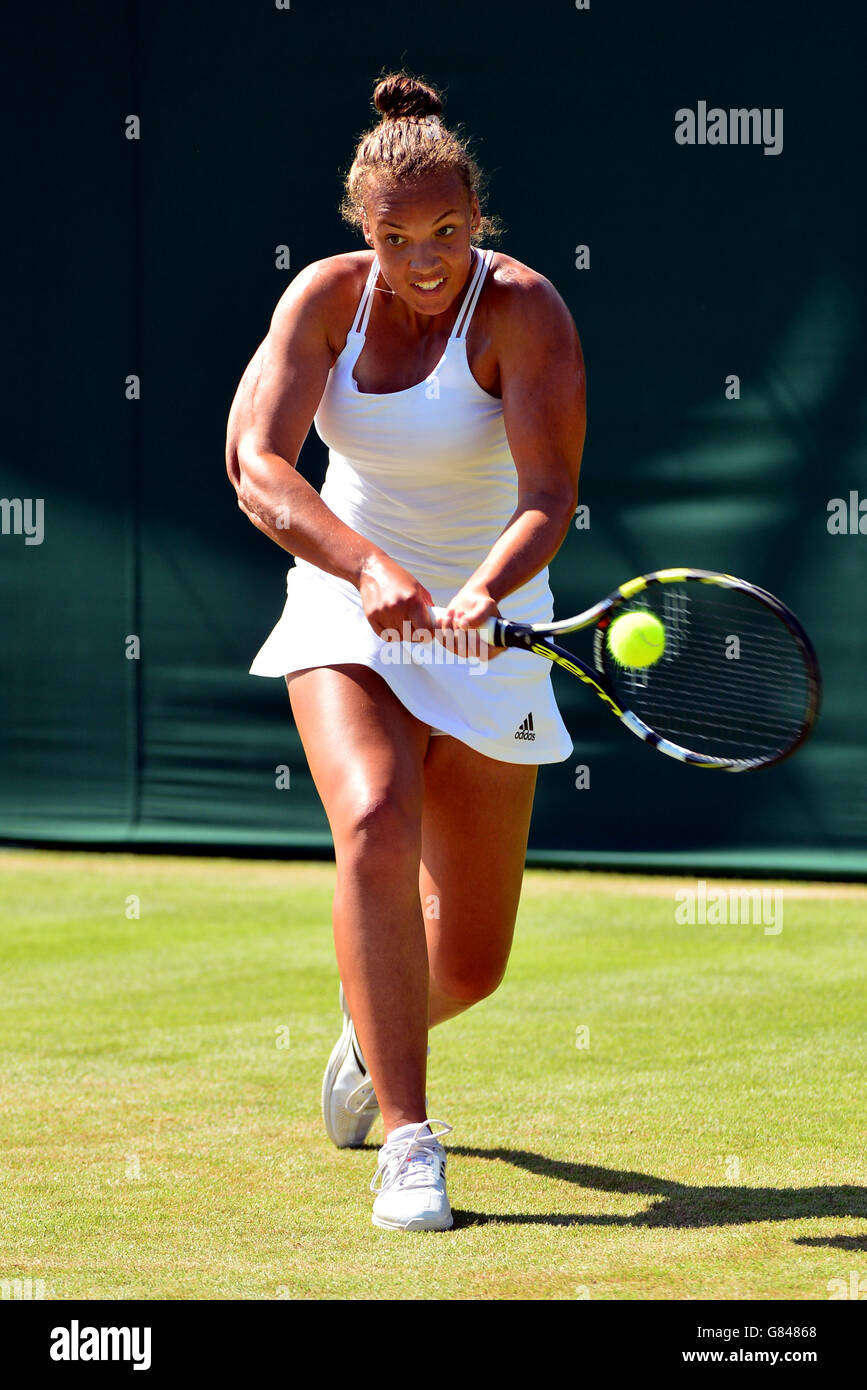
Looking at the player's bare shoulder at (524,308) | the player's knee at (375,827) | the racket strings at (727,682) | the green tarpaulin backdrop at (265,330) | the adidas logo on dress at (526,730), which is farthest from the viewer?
the green tarpaulin backdrop at (265,330)

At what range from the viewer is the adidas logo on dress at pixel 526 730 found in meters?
2.88

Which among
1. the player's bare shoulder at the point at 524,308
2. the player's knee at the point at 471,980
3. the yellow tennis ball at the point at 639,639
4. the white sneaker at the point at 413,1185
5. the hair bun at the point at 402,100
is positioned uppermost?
the hair bun at the point at 402,100

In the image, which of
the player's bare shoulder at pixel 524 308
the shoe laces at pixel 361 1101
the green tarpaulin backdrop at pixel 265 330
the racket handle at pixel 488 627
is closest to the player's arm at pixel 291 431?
the racket handle at pixel 488 627

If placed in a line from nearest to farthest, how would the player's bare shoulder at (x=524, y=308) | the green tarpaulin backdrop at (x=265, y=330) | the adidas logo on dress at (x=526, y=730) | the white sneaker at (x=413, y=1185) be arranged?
the white sneaker at (x=413, y=1185) → the player's bare shoulder at (x=524, y=308) → the adidas logo on dress at (x=526, y=730) → the green tarpaulin backdrop at (x=265, y=330)

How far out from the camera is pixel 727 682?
4906mm

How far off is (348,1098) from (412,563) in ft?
2.95

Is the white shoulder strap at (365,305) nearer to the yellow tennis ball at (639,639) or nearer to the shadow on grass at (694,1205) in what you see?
the yellow tennis ball at (639,639)

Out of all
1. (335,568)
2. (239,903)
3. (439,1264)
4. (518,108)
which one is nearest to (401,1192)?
(439,1264)

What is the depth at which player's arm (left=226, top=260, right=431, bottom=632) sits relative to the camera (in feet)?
8.26

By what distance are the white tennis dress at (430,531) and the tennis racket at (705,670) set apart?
0.13 meters

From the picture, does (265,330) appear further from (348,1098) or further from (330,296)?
(348,1098)

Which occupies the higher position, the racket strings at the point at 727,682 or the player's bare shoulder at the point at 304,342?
the player's bare shoulder at the point at 304,342

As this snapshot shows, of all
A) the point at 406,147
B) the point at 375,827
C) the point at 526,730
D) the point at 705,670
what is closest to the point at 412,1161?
the point at 375,827

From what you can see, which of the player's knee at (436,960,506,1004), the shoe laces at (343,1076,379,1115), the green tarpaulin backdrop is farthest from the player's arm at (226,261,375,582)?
the green tarpaulin backdrop
